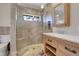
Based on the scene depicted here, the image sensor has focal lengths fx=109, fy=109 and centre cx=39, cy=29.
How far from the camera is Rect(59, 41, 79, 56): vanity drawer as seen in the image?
36.5 inches

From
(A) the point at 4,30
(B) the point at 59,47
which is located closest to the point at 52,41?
(B) the point at 59,47

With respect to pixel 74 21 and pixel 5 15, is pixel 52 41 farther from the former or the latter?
pixel 5 15

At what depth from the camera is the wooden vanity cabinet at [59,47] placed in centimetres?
95

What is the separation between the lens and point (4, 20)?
120 cm

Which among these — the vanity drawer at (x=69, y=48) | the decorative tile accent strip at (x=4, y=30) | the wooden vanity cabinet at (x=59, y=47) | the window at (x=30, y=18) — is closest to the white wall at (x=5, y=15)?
the decorative tile accent strip at (x=4, y=30)

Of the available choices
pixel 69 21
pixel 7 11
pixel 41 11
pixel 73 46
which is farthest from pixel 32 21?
pixel 73 46

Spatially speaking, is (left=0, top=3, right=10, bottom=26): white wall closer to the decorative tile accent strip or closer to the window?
the decorative tile accent strip

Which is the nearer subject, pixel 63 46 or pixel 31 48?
pixel 63 46

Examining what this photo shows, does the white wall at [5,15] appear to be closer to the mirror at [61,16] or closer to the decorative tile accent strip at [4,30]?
the decorative tile accent strip at [4,30]

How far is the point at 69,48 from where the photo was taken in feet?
3.28

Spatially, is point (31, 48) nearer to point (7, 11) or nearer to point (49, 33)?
point (49, 33)

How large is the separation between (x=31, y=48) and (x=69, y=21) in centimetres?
53

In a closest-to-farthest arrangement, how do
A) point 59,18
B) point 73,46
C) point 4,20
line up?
1. point 73,46
2. point 4,20
3. point 59,18

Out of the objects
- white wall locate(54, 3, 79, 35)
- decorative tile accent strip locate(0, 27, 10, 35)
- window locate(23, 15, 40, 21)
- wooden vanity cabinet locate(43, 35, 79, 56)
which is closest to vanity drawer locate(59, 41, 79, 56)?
wooden vanity cabinet locate(43, 35, 79, 56)
